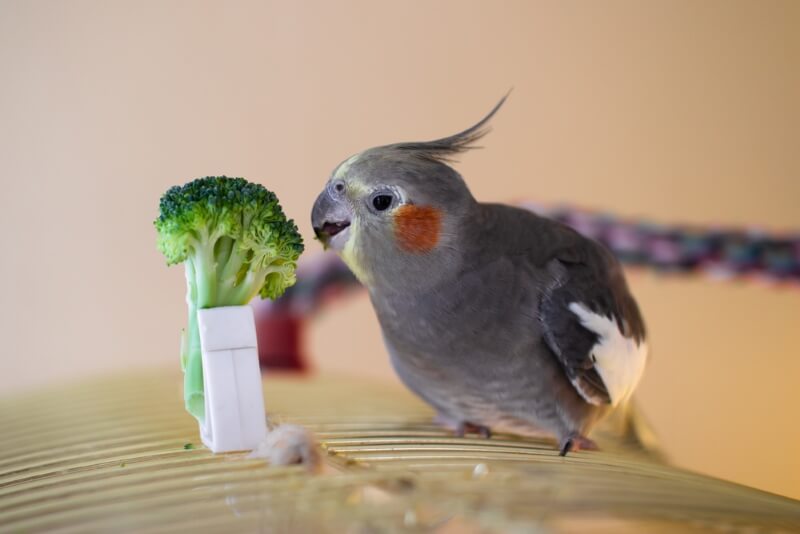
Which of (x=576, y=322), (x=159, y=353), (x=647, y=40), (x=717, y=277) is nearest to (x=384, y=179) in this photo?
(x=576, y=322)

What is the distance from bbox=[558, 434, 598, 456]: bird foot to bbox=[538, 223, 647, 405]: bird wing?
0.06 metres

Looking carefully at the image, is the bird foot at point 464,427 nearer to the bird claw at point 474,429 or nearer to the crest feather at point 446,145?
the bird claw at point 474,429

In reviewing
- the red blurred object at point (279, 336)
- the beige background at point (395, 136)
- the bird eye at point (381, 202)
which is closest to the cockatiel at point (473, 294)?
the bird eye at point (381, 202)

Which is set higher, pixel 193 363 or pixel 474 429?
pixel 193 363

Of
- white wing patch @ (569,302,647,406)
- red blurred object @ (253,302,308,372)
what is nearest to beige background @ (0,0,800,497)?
red blurred object @ (253,302,308,372)

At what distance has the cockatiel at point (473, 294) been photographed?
0.96 m

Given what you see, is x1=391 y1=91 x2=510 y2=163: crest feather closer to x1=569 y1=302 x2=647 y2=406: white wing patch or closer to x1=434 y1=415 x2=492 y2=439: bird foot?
x1=569 y1=302 x2=647 y2=406: white wing patch

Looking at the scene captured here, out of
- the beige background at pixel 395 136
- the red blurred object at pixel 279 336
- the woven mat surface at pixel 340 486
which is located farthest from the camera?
the beige background at pixel 395 136

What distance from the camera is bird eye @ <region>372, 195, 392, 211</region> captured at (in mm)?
948

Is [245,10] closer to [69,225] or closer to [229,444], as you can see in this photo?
[69,225]

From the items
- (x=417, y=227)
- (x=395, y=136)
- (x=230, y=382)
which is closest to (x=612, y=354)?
(x=417, y=227)

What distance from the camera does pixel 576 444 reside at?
3.51ft

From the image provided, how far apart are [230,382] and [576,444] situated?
1.79ft

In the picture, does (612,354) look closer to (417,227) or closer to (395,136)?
(417,227)
